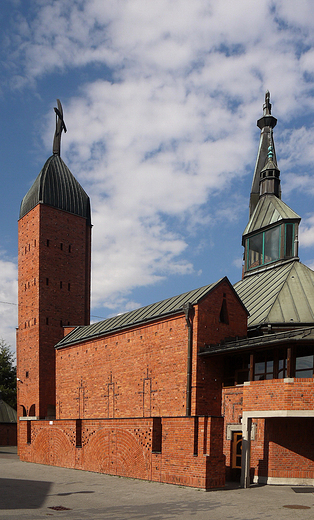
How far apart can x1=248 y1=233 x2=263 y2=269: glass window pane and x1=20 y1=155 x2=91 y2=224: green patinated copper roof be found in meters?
11.5

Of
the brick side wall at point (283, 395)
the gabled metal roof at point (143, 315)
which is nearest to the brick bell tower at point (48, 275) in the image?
the gabled metal roof at point (143, 315)

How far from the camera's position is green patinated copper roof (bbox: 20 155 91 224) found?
3319 cm

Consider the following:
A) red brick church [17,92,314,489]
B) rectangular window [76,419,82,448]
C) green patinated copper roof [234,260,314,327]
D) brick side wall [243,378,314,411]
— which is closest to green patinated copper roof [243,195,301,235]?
red brick church [17,92,314,489]

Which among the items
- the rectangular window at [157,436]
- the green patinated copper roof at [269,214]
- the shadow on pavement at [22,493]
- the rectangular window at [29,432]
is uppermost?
the green patinated copper roof at [269,214]

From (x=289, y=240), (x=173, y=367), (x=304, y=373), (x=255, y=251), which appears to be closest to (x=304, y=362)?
(x=304, y=373)

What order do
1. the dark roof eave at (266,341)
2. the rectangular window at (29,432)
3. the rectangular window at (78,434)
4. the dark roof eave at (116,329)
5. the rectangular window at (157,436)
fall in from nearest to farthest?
the dark roof eave at (266,341) < the rectangular window at (157,436) < the dark roof eave at (116,329) < the rectangular window at (78,434) < the rectangular window at (29,432)

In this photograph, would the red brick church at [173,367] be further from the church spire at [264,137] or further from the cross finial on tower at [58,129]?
the church spire at [264,137]

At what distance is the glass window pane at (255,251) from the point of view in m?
32.1

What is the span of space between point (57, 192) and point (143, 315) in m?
14.5

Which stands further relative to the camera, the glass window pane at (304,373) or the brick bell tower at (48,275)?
the brick bell tower at (48,275)

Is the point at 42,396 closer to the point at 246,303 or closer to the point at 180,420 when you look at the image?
the point at 246,303

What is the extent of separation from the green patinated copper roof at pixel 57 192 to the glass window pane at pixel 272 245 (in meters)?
12.5

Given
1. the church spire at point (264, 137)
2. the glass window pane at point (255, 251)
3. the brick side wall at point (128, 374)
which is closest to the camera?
the brick side wall at point (128, 374)

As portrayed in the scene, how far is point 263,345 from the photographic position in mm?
16656
